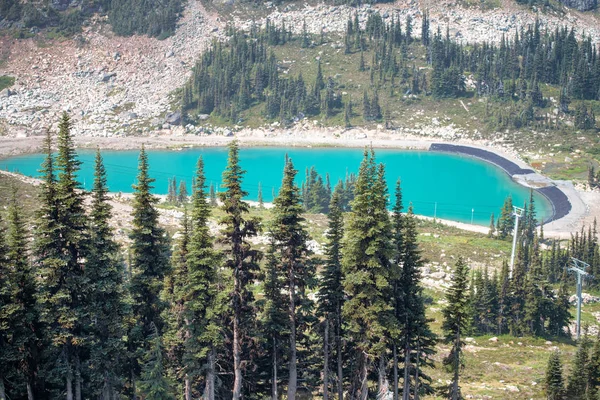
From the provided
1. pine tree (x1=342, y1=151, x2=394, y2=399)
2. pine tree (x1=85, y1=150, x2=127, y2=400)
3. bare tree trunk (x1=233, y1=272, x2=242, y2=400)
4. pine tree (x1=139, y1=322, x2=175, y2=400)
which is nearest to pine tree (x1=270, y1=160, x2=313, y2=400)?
pine tree (x1=342, y1=151, x2=394, y2=399)

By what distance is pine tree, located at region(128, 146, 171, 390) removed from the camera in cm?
3544

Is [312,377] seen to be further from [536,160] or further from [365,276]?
[536,160]

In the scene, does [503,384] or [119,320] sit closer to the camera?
[119,320]

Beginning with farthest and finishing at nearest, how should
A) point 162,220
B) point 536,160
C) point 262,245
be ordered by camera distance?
point 536,160
point 162,220
point 262,245

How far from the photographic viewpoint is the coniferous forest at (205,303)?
31.3 meters

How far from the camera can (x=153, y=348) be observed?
31875 millimetres

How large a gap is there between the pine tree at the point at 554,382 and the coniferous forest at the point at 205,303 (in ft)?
31.2

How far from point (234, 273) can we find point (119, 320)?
755 centimetres

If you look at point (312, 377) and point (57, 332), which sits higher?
point (57, 332)

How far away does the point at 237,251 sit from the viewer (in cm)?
3269

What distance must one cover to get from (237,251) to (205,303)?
11.8 feet

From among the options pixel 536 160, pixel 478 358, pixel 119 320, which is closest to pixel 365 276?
pixel 119 320

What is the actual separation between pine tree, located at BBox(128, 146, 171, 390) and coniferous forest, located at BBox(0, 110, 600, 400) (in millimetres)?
89

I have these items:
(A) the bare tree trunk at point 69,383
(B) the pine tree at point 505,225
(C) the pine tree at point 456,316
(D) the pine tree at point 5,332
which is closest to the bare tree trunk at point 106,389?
(A) the bare tree trunk at point 69,383
